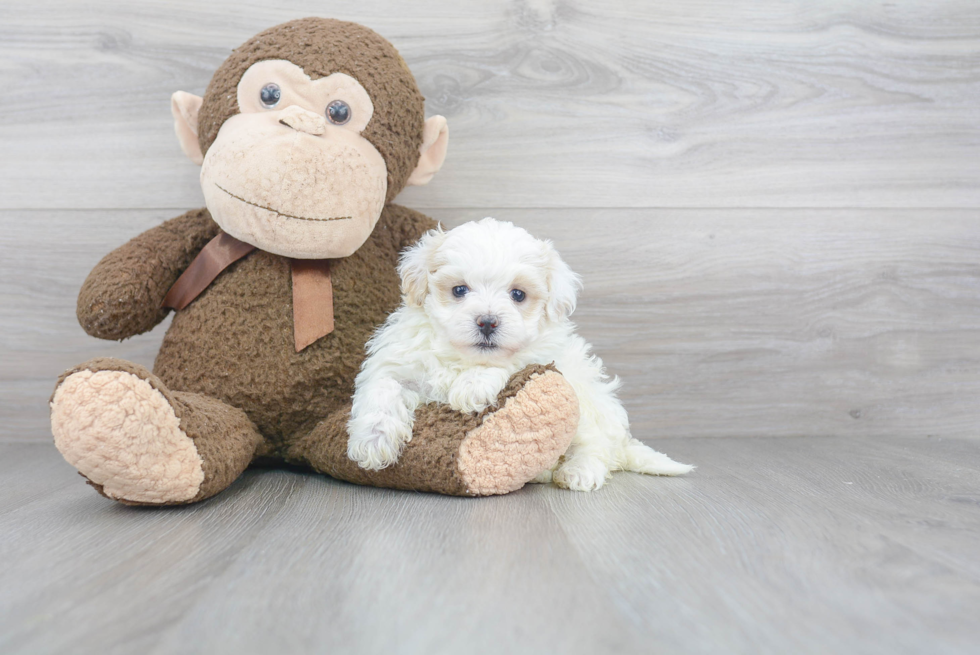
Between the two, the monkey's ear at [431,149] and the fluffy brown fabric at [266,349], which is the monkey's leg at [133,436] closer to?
the fluffy brown fabric at [266,349]

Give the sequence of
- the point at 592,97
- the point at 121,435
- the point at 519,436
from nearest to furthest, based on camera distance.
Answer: the point at 121,435, the point at 519,436, the point at 592,97

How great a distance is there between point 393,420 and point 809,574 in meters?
0.51

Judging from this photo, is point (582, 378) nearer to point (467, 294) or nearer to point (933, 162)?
point (467, 294)

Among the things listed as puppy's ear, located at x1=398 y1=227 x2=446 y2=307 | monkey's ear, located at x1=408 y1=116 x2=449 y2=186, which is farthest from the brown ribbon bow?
monkey's ear, located at x1=408 y1=116 x2=449 y2=186

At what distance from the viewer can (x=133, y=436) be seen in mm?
769

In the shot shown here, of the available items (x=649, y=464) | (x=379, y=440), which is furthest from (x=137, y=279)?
(x=649, y=464)

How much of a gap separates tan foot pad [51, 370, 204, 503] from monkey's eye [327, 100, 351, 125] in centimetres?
46

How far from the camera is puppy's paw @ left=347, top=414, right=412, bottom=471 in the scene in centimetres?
90

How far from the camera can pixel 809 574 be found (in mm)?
655

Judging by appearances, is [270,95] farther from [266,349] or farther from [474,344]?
[474,344]

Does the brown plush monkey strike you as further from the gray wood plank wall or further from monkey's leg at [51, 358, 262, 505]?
the gray wood plank wall

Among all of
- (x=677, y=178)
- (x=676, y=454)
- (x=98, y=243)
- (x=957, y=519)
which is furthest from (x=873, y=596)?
(x=98, y=243)

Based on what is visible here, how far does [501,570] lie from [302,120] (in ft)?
2.17

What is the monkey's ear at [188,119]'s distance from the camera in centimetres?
108
